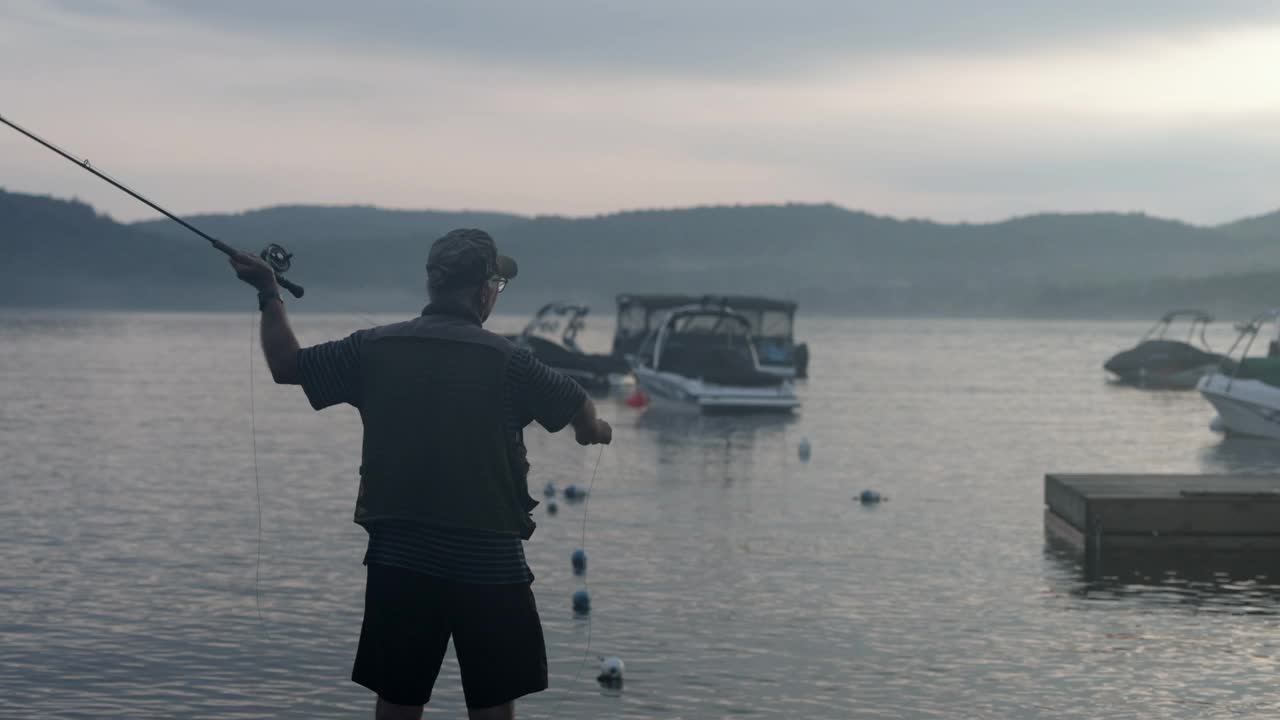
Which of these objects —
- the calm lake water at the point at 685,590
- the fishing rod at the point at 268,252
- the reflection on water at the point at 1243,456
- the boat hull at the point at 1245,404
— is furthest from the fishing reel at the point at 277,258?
the boat hull at the point at 1245,404

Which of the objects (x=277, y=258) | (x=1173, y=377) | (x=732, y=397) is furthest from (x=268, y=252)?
(x=1173, y=377)

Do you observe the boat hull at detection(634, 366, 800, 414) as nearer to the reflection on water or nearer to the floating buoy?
the reflection on water

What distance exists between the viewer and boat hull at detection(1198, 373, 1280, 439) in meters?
32.1

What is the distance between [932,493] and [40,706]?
15.6 m

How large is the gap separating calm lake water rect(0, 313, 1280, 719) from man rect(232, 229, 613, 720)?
4.20 m

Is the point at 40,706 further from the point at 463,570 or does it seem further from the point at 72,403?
the point at 72,403

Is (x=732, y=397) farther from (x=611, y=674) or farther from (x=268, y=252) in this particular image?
(x=268, y=252)

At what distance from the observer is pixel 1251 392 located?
107ft

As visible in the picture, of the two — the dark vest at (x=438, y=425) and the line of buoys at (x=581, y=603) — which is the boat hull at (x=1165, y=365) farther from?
the dark vest at (x=438, y=425)

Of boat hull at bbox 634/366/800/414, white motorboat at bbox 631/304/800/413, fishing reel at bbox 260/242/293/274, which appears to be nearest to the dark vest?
fishing reel at bbox 260/242/293/274

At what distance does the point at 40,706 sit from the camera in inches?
409

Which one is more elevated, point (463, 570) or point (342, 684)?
point (463, 570)

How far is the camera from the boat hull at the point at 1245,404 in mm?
32125

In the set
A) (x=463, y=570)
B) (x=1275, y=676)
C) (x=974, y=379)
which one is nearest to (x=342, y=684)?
(x=463, y=570)
